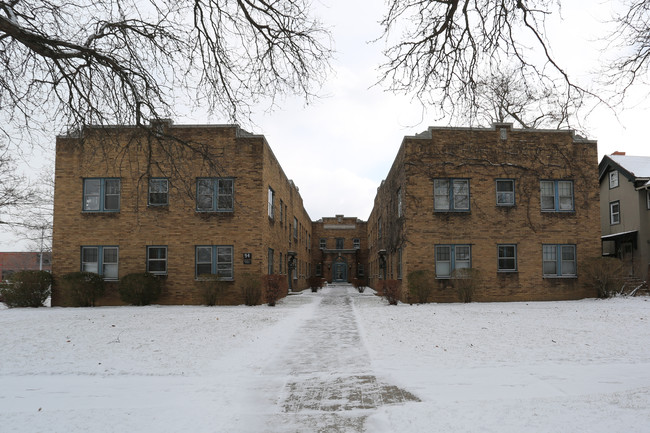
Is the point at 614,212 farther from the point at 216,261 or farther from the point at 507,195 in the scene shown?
the point at 216,261

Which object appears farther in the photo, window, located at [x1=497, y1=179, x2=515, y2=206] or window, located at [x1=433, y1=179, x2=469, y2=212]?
window, located at [x1=497, y1=179, x2=515, y2=206]

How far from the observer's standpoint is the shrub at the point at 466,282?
18.4 meters

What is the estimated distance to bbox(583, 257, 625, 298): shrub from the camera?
743 inches

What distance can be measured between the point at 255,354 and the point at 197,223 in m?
11.6

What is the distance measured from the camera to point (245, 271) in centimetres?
1848

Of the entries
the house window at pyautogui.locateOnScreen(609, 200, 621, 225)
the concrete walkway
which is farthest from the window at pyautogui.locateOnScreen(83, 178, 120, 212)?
the house window at pyautogui.locateOnScreen(609, 200, 621, 225)

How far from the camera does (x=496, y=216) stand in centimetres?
1948

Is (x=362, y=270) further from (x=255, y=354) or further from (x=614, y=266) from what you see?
(x=255, y=354)

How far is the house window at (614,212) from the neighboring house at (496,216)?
11.5 metres

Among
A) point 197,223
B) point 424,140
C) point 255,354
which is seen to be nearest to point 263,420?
point 255,354

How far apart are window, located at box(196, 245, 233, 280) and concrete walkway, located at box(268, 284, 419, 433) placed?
30.4 feet

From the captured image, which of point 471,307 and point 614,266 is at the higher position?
point 614,266

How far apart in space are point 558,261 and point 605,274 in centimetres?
183

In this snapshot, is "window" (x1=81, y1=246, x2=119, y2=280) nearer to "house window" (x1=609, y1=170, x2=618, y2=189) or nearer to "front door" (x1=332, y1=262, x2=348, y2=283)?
"house window" (x1=609, y1=170, x2=618, y2=189)
